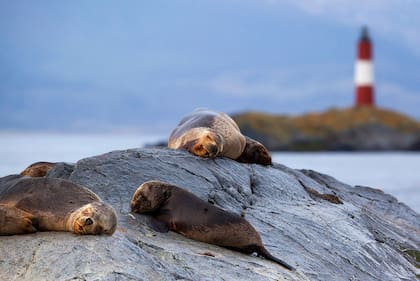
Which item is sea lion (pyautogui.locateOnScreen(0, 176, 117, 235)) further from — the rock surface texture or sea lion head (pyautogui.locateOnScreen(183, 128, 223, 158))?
sea lion head (pyautogui.locateOnScreen(183, 128, 223, 158))

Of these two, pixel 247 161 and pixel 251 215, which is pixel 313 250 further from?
pixel 247 161

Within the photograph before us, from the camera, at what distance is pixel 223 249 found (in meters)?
9.09

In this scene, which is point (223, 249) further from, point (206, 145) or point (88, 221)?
point (206, 145)

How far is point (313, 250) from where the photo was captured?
32.0 ft

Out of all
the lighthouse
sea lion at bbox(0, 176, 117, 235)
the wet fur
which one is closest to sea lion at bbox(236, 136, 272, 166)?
the wet fur

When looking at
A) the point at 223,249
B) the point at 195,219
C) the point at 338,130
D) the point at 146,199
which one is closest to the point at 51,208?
the point at 146,199

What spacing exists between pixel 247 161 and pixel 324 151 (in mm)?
69101

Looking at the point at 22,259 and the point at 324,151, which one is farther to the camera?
the point at 324,151

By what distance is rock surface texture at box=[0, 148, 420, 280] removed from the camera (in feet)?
25.1

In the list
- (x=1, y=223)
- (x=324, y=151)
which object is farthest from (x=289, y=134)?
(x=1, y=223)

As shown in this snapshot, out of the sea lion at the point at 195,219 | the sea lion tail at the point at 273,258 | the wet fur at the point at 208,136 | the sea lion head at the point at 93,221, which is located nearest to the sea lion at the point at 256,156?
the wet fur at the point at 208,136

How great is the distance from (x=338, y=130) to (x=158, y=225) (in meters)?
70.4

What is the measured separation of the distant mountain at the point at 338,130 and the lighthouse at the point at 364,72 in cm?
100

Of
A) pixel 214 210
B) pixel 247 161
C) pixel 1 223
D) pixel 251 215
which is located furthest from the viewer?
pixel 247 161
